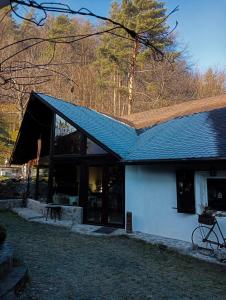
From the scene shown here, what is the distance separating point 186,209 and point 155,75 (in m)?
17.0

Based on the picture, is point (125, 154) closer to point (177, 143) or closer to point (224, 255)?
point (177, 143)

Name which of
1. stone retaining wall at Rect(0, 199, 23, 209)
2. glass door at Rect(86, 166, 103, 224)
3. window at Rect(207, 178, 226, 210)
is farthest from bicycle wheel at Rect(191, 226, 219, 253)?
stone retaining wall at Rect(0, 199, 23, 209)

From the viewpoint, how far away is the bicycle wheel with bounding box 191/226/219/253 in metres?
Answer: 7.95

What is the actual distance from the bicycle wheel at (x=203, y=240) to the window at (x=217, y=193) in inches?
28.1

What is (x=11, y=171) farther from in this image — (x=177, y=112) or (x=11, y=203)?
(x=177, y=112)

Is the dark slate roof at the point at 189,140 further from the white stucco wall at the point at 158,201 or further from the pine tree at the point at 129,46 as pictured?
the pine tree at the point at 129,46

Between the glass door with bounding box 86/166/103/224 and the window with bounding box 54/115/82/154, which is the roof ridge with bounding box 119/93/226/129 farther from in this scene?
the glass door with bounding box 86/166/103/224

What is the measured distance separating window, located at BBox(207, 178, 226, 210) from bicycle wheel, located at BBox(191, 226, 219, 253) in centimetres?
71

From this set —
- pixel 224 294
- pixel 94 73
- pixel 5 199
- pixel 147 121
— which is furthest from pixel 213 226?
pixel 94 73

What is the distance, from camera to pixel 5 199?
1566 cm

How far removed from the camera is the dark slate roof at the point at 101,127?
440 inches

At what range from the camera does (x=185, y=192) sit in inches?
358

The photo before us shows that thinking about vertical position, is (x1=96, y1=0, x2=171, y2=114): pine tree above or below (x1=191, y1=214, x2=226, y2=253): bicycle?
above

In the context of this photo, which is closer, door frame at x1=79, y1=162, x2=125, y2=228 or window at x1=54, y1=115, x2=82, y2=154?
door frame at x1=79, y1=162, x2=125, y2=228
